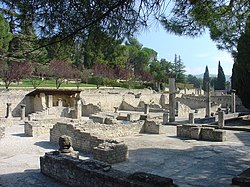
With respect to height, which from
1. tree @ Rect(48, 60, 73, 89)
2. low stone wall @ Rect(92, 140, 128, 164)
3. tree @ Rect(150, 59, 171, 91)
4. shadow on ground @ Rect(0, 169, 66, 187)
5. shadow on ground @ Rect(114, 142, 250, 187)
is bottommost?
shadow on ground @ Rect(0, 169, 66, 187)

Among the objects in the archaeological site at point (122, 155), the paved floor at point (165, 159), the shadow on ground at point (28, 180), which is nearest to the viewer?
the archaeological site at point (122, 155)

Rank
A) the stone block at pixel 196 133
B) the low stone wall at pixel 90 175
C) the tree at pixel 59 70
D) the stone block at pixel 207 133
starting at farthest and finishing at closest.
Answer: the tree at pixel 59 70 < the stone block at pixel 196 133 < the stone block at pixel 207 133 < the low stone wall at pixel 90 175

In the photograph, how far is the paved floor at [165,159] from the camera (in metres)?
9.47

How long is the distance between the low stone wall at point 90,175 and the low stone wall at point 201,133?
9.42 m

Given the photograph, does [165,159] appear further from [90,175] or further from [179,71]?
[179,71]

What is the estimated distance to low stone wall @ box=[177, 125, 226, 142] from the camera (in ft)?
52.3

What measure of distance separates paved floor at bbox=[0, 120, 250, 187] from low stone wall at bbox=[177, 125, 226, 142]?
587 mm

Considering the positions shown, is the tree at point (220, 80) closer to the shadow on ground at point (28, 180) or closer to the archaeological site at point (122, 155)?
the archaeological site at point (122, 155)

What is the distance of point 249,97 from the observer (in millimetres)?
22953

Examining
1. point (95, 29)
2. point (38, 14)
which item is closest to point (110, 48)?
point (95, 29)

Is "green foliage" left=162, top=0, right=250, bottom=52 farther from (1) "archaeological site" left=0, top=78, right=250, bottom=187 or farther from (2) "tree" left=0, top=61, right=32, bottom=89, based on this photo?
(2) "tree" left=0, top=61, right=32, bottom=89

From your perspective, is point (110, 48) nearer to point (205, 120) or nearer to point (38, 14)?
point (38, 14)

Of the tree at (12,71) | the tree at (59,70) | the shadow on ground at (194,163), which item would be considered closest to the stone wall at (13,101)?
the tree at (12,71)

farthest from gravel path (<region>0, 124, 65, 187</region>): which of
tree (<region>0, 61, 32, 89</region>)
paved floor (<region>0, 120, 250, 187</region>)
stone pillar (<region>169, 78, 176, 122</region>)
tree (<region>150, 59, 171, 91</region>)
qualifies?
tree (<region>150, 59, 171, 91</region>)
